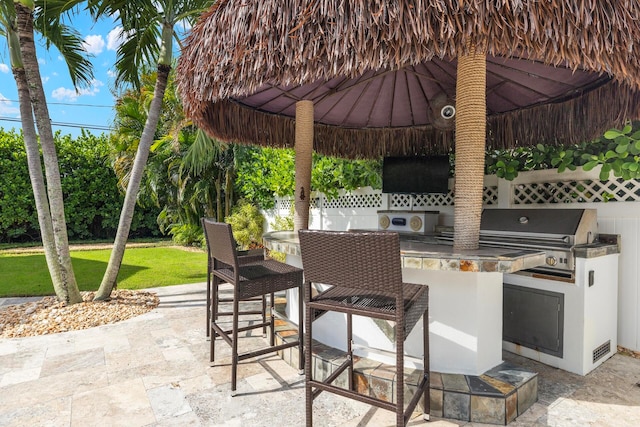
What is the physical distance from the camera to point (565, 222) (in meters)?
2.83

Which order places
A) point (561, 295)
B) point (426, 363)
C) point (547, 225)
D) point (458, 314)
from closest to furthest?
point (426, 363) → point (458, 314) → point (561, 295) → point (547, 225)

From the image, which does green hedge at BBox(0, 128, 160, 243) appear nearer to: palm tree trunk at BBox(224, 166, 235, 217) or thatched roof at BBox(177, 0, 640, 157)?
palm tree trunk at BBox(224, 166, 235, 217)

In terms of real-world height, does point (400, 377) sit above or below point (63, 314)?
above

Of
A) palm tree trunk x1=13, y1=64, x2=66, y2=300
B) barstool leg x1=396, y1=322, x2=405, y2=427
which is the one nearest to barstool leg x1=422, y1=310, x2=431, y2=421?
barstool leg x1=396, y1=322, x2=405, y2=427

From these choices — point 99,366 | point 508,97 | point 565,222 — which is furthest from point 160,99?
point 565,222

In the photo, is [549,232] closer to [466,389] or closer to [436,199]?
[466,389]

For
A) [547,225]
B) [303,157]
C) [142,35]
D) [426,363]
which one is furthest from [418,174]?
[142,35]

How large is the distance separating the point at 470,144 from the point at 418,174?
2169 millimetres

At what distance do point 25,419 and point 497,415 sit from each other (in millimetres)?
2833

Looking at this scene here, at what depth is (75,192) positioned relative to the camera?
433 inches

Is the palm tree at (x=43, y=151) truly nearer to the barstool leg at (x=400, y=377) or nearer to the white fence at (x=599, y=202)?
the barstool leg at (x=400, y=377)

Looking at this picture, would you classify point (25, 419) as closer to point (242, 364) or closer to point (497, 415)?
point (242, 364)

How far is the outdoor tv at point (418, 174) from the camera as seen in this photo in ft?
14.6

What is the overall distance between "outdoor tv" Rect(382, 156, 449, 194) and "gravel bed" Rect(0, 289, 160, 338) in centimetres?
371
